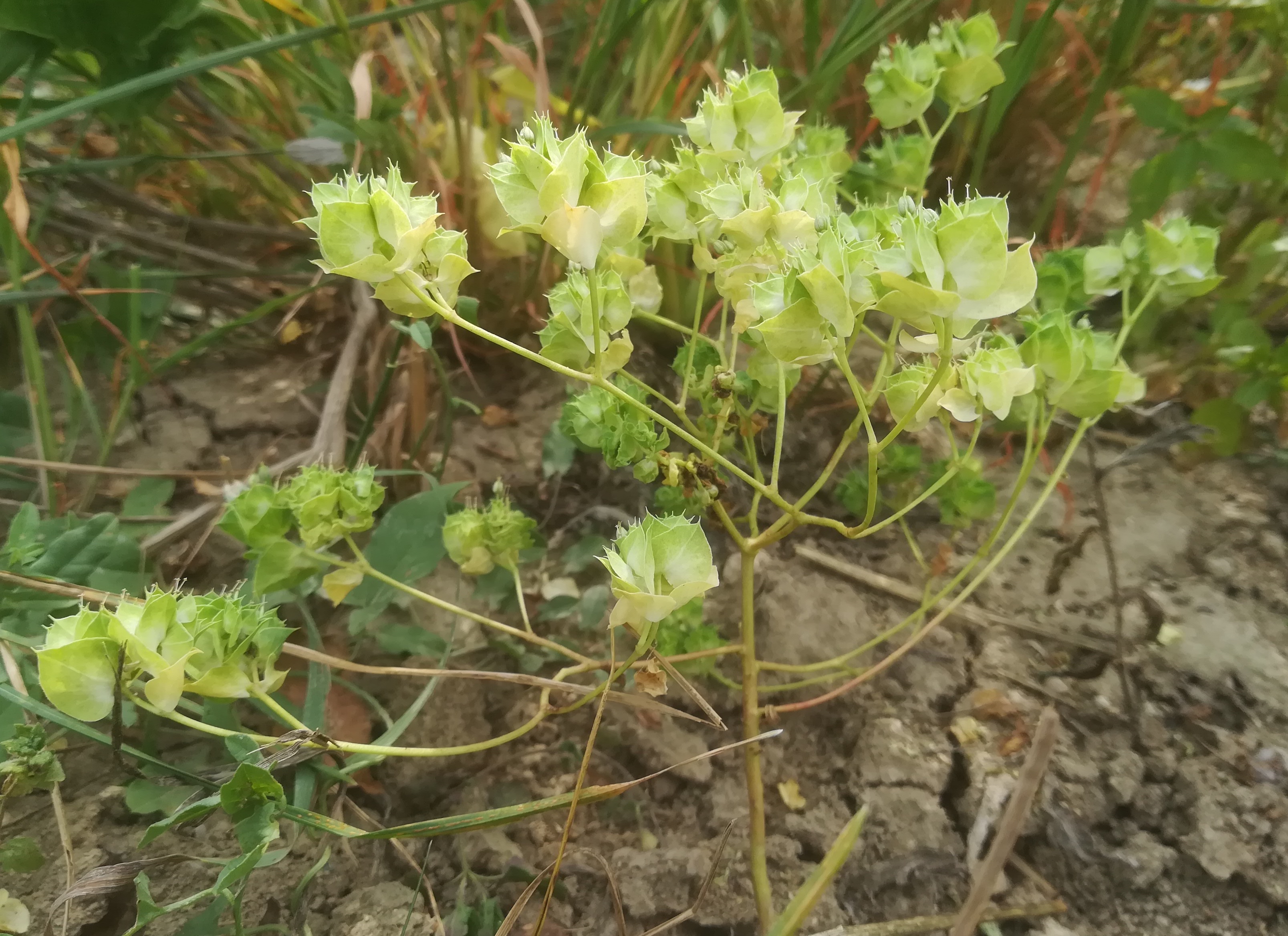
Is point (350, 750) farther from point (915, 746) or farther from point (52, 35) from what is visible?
point (52, 35)

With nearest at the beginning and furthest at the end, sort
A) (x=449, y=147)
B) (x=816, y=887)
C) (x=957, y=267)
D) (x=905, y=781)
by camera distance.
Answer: (x=957, y=267)
(x=816, y=887)
(x=905, y=781)
(x=449, y=147)

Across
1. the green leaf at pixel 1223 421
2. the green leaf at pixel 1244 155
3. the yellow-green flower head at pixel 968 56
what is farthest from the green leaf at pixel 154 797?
the green leaf at pixel 1244 155

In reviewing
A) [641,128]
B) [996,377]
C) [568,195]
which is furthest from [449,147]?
A: [996,377]

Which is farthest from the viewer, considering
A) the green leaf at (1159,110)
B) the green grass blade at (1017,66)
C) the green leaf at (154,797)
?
the green leaf at (1159,110)

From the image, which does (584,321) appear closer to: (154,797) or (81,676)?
(81,676)

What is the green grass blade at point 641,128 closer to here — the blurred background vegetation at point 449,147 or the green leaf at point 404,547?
the blurred background vegetation at point 449,147

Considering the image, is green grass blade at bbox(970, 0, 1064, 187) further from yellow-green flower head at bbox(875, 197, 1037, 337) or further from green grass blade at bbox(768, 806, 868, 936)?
green grass blade at bbox(768, 806, 868, 936)

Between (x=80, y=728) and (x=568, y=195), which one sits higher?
(x=568, y=195)

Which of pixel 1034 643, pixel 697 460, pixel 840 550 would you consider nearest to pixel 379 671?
pixel 697 460

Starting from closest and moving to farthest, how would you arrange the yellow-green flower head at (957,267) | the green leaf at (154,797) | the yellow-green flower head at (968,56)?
1. the yellow-green flower head at (957,267)
2. the green leaf at (154,797)
3. the yellow-green flower head at (968,56)
